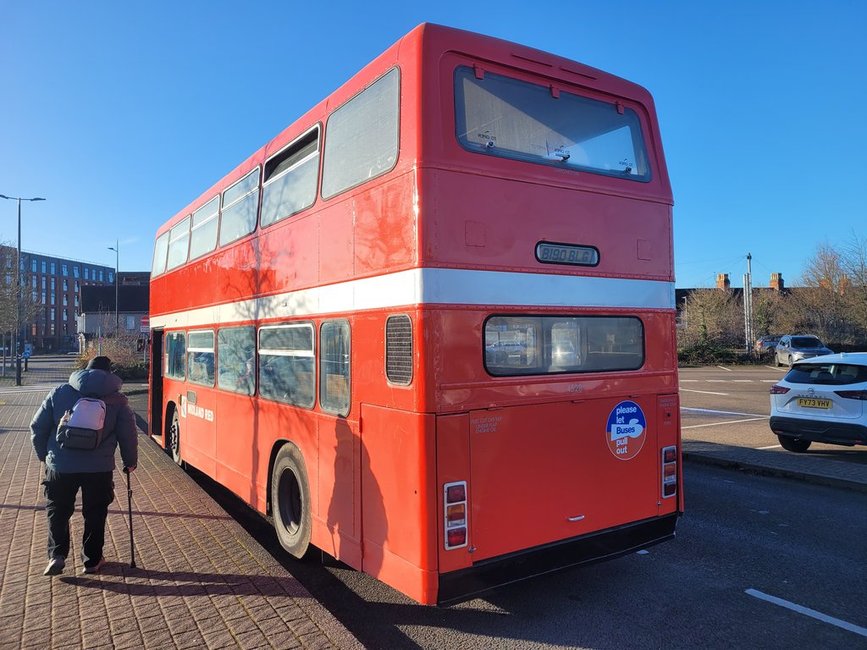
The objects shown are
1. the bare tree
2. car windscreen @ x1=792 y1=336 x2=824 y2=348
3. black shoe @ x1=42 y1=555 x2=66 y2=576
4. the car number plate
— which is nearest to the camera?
black shoe @ x1=42 y1=555 x2=66 y2=576

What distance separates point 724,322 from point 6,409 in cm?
3769

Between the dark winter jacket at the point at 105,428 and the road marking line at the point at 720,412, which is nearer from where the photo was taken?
the dark winter jacket at the point at 105,428

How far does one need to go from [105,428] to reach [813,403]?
10.1m

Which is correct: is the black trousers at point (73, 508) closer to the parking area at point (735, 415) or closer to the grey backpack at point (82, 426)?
the grey backpack at point (82, 426)

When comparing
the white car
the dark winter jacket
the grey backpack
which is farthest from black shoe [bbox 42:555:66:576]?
the white car

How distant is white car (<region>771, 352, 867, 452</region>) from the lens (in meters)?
8.94

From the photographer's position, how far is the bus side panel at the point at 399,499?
3633 mm

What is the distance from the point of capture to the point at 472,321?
3.86m

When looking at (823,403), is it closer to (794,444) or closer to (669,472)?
(794,444)

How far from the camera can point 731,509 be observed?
7066 mm

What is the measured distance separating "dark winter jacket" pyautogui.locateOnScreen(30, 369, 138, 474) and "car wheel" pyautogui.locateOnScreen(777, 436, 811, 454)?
1019 cm

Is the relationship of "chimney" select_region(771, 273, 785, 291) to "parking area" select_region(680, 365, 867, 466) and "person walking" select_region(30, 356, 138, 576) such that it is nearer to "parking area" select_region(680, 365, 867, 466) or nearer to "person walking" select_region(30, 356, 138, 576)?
"parking area" select_region(680, 365, 867, 466)

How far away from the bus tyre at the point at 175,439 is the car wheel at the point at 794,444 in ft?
33.5

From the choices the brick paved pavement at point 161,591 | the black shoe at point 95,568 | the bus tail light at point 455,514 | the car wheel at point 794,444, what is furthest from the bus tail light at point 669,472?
the car wheel at point 794,444
